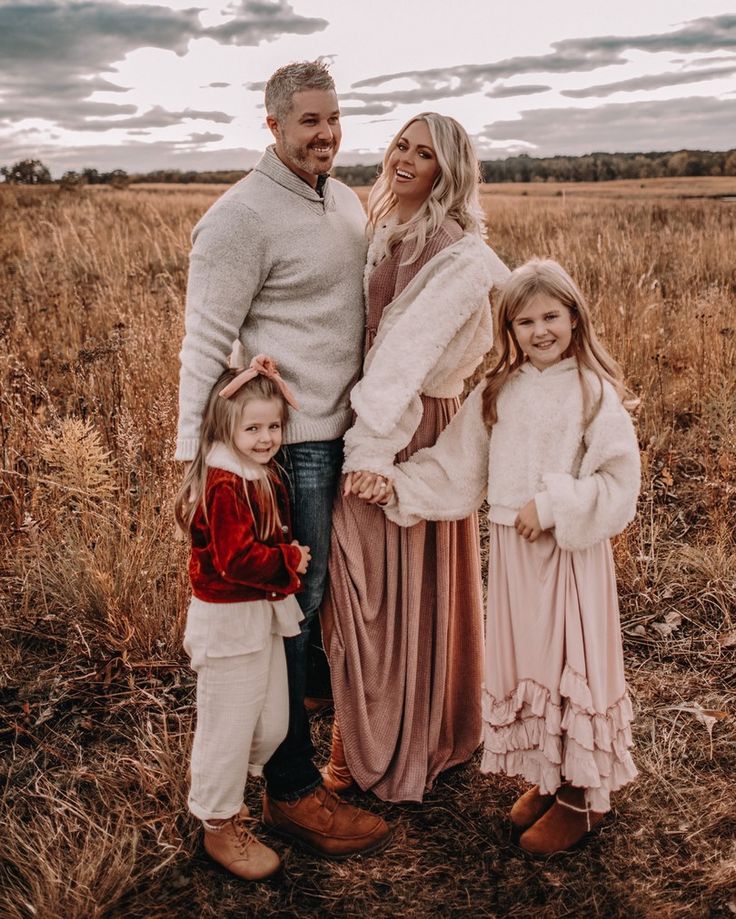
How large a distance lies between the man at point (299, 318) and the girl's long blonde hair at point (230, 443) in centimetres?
6

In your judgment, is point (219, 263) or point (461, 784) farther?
point (461, 784)

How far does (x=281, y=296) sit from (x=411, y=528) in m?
0.79

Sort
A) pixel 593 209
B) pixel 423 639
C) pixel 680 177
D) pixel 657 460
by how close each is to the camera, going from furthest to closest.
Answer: pixel 680 177, pixel 593 209, pixel 657 460, pixel 423 639

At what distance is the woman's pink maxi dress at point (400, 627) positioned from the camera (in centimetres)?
239

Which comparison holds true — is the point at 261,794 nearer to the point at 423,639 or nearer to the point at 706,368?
the point at 423,639

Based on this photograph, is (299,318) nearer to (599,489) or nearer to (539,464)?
(539,464)

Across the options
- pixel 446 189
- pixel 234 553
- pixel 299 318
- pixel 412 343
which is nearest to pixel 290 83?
pixel 446 189

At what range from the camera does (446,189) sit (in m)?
2.30

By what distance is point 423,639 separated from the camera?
2.57 meters

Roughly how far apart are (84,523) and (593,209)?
16364 mm

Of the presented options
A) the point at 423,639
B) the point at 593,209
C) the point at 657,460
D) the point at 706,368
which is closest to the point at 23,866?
the point at 423,639

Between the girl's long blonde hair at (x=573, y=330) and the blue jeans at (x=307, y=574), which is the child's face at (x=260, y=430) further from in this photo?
the girl's long blonde hair at (x=573, y=330)

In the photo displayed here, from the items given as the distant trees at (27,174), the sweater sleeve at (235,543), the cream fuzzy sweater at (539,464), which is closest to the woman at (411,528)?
the cream fuzzy sweater at (539,464)

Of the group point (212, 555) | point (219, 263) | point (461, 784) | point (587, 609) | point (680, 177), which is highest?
point (680, 177)
